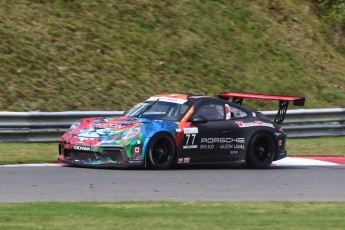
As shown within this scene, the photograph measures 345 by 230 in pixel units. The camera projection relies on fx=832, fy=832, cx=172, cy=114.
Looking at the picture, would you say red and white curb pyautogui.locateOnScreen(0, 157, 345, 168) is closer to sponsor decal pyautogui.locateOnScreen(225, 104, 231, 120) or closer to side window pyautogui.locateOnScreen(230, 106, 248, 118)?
side window pyautogui.locateOnScreen(230, 106, 248, 118)

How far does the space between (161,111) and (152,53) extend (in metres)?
8.36

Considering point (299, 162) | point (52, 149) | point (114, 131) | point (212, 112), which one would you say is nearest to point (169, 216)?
point (114, 131)

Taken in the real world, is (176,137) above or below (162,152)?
above

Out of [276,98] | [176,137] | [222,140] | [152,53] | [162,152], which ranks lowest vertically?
[162,152]

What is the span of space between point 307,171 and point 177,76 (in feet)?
26.9

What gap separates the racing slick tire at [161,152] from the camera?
12.6 m

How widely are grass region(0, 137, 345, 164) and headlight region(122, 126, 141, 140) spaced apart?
5.35ft

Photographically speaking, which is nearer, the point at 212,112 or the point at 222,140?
the point at 222,140

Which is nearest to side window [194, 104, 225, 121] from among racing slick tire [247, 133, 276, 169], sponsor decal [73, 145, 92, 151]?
racing slick tire [247, 133, 276, 169]

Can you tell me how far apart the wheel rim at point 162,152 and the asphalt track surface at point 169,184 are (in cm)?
27

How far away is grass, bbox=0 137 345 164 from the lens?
44.1 feet

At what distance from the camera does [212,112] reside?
13.7 meters

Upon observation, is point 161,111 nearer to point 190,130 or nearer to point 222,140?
point 190,130

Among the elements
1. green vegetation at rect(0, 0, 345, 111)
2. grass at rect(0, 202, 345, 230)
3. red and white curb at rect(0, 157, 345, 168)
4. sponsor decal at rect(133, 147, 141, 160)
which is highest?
green vegetation at rect(0, 0, 345, 111)
